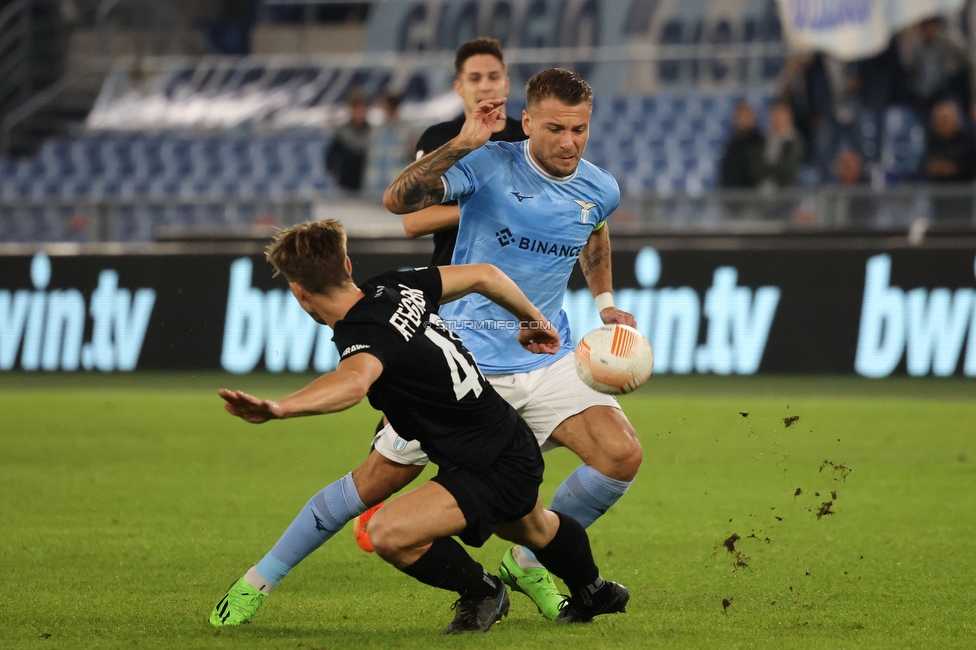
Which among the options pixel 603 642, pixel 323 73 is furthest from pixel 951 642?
pixel 323 73

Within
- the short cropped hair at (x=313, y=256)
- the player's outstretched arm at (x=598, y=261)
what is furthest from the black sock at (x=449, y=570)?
the player's outstretched arm at (x=598, y=261)

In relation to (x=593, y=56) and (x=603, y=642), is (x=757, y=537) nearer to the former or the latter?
(x=603, y=642)

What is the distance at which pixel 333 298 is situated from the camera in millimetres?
4406

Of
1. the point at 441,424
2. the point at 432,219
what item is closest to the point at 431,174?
the point at 432,219

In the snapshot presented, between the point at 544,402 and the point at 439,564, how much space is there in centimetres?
102

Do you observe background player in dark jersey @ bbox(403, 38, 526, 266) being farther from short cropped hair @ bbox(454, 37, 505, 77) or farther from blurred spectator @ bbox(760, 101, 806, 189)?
blurred spectator @ bbox(760, 101, 806, 189)

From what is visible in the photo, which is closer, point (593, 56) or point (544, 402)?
point (544, 402)

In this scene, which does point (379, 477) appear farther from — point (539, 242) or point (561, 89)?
point (561, 89)

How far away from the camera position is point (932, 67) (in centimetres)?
1588

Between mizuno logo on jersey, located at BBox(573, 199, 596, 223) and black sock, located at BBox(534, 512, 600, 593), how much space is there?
4.44 feet

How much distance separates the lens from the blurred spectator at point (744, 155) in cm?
1479

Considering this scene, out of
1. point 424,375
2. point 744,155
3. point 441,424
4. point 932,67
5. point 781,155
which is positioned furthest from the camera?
point 932,67

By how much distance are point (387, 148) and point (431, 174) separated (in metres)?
10.8

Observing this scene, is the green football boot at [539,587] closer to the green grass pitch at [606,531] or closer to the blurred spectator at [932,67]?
the green grass pitch at [606,531]
